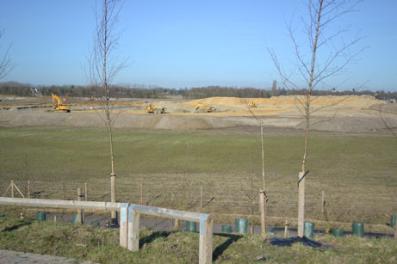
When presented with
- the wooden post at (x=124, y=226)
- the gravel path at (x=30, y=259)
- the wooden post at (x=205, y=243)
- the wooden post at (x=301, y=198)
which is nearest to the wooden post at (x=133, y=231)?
the wooden post at (x=124, y=226)

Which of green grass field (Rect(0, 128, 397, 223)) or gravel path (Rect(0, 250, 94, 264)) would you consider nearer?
gravel path (Rect(0, 250, 94, 264))

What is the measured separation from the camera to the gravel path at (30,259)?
22.9ft

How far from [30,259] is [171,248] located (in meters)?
2.14

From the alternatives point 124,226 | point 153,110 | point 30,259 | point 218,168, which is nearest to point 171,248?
point 124,226

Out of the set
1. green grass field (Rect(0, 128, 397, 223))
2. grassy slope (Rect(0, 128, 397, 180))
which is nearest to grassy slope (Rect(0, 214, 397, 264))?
green grass field (Rect(0, 128, 397, 223))

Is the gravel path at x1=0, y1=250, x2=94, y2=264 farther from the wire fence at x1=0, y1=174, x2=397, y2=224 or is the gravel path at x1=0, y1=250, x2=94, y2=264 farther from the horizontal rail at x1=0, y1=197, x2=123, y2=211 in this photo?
the wire fence at x1=0, y1=174, x2=397, y2=224

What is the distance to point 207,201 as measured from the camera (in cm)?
2055

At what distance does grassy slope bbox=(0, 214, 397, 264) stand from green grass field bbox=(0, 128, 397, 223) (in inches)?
415

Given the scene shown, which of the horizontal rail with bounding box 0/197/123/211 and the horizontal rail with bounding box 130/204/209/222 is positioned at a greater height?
the horizontal rail with bounding box 130/204/209/222

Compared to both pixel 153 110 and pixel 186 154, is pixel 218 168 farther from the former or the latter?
pixel 153 110

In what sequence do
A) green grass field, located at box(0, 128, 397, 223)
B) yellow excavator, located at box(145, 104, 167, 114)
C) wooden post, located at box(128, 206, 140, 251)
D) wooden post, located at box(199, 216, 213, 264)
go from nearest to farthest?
wooden post, located at box(199, 216, 213, 264)
wooden post, located at box(128, 206, 140, 251)
green grass field, located at box(0, 128, 397, 223)
yellow excavator, located at box(145, 104, 167, 114)

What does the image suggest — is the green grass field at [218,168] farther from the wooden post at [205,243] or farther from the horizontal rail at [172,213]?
the wooden post at [205,243]

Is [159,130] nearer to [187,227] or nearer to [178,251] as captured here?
[187,227]

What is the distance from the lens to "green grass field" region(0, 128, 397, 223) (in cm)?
2067
